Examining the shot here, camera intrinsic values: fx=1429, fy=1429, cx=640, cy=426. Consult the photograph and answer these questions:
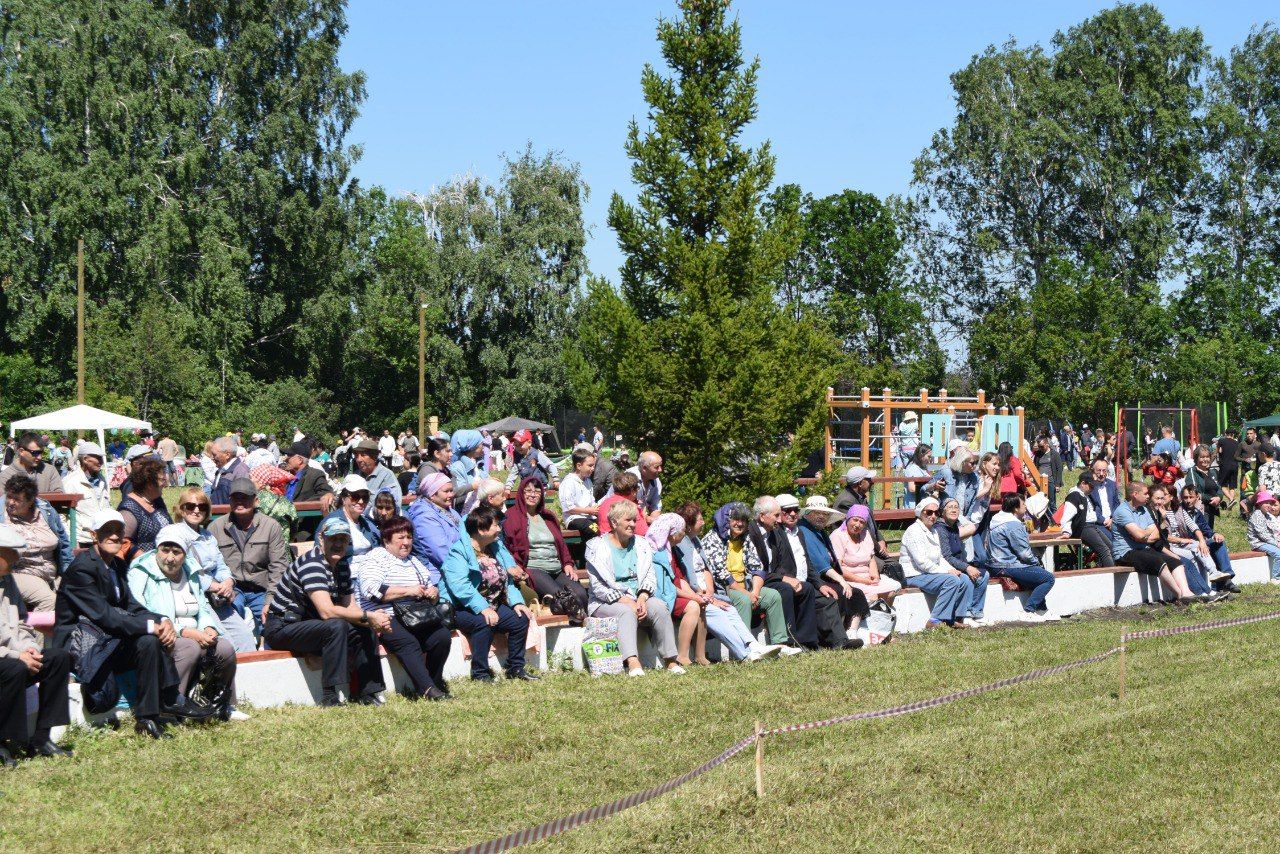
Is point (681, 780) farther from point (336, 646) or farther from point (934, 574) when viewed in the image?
Answer: point (934, 574)

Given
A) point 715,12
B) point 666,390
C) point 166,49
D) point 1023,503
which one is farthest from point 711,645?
point 166,49

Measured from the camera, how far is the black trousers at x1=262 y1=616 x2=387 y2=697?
9062 mm

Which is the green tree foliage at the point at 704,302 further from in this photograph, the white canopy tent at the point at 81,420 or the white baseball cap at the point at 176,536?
the white canopy tent at the point at 81,420

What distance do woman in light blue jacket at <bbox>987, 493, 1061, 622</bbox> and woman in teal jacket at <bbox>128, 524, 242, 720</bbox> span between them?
27.6 ft

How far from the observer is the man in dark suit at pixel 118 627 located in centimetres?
803

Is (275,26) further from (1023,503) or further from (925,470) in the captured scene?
(1023,503)

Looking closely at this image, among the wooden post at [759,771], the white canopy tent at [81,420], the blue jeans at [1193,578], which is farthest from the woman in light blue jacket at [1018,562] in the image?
the white canopy tent at [81,420]

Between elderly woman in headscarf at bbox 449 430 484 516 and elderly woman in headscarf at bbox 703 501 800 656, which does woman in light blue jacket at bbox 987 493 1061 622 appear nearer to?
elderly woman in headscarf at bbox 703 501 800 656

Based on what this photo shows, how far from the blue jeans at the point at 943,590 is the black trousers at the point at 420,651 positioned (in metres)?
5.49

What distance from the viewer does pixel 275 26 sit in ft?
167

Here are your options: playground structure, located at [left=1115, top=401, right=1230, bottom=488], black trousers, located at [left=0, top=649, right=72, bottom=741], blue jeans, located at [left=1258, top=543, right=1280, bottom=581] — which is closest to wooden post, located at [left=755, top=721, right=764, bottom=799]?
black trousers, located at [left=0, top=649, right=72, bottom=741]

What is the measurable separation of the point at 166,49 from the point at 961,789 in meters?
46.1

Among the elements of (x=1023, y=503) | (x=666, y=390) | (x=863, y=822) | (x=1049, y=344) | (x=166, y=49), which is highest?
(x=166, y=49)

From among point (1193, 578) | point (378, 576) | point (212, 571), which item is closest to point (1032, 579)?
point (1193, 578)
